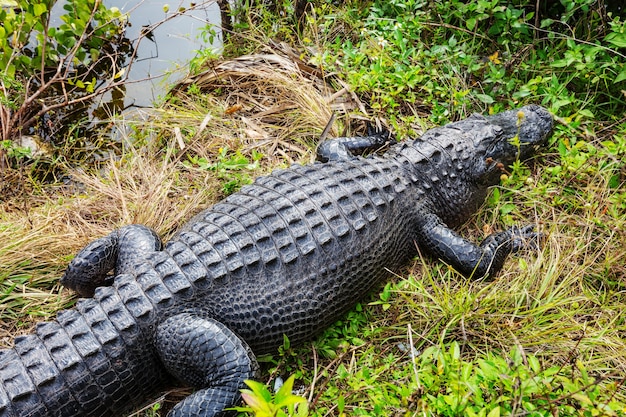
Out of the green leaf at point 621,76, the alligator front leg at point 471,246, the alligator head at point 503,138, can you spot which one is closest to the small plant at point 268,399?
the alligator front leg at point 471,246

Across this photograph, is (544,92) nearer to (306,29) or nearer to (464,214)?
(464,214)

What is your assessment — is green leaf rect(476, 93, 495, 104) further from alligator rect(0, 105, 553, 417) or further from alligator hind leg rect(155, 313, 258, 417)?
alligator hind leg rect(155, 313, 258, 417)

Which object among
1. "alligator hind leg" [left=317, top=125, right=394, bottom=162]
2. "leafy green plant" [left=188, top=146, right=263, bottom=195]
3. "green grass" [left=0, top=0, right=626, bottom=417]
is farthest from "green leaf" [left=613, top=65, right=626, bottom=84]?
"leafy green plant" [left=188, top=146, right=263, bottom=195]

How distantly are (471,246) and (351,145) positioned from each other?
52.9 inches

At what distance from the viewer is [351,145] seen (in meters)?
4.45

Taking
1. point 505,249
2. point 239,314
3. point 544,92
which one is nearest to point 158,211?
point 239,314

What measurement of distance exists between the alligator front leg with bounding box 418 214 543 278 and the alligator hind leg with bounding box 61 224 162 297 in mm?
1798

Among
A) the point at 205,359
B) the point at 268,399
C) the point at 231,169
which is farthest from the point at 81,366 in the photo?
the point at 231,169

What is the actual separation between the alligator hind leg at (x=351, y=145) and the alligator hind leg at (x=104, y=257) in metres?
1.56

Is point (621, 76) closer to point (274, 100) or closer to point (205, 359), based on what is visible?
point (274, 100)

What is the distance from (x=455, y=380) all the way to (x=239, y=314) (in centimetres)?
118

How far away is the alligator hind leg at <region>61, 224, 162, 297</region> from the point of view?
341 cm

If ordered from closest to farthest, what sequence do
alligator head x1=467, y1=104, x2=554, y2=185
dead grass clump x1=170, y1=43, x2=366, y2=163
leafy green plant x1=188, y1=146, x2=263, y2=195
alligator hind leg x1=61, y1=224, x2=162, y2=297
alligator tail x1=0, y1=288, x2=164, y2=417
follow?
alligator tail x1=0, y1=288, x2=164, y2=417 < alligator hind leg x1=61, y1=224, x2=162, y2=297 < alligator head x1=467, y1=104, x2=554, y2=185 < leafy green plant x1=188, y1=146, x2=263, y2=195 < dead grass clump x1=170, y1=43, x2=366, y2=163

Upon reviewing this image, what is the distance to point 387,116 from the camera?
4664 millimetres
